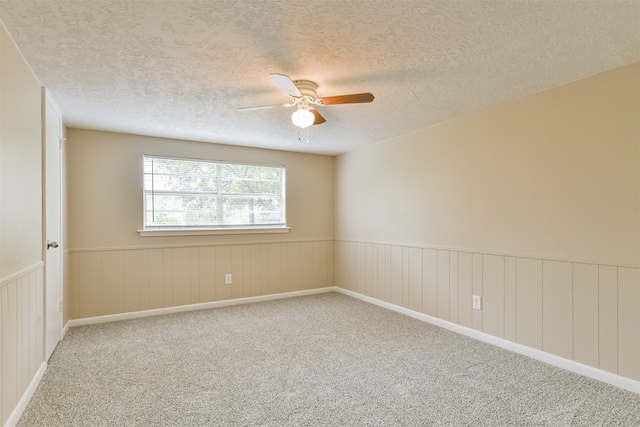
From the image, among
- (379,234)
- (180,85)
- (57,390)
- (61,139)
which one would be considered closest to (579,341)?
(379,234)

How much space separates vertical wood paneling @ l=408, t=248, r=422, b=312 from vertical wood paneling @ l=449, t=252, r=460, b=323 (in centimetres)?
42

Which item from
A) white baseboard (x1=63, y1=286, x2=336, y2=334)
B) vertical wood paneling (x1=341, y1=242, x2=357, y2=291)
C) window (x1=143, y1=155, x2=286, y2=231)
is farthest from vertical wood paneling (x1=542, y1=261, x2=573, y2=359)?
window (x1=143, y1=155, x2=286, y2=231)

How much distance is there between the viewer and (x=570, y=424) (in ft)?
6.35

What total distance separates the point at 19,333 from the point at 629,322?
393 cm

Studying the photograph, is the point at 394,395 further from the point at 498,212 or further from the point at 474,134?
the point at 474,134

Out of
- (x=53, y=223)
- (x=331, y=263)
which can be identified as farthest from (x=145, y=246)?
(x=331, y=263)

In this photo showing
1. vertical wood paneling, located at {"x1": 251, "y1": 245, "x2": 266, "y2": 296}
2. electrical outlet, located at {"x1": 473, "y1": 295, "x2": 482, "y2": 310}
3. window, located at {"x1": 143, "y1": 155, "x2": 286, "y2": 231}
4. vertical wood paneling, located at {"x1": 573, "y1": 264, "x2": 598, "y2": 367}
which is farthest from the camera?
vertical wood paneling, located at {"x1": 251, "y1": 245, "x2": 266, "y2": 296}

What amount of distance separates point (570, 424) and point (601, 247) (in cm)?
124

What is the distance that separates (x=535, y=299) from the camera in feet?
9.35

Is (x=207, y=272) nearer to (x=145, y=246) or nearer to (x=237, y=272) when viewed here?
(x=237, y=272)

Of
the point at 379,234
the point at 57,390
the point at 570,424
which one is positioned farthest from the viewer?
the point at 379,234

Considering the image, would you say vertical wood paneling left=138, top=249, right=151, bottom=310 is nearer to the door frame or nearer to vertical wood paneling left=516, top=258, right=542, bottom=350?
the door frame

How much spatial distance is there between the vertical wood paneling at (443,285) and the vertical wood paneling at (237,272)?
8.45ft

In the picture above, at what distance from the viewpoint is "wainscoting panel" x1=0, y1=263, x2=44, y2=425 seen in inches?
71.7
